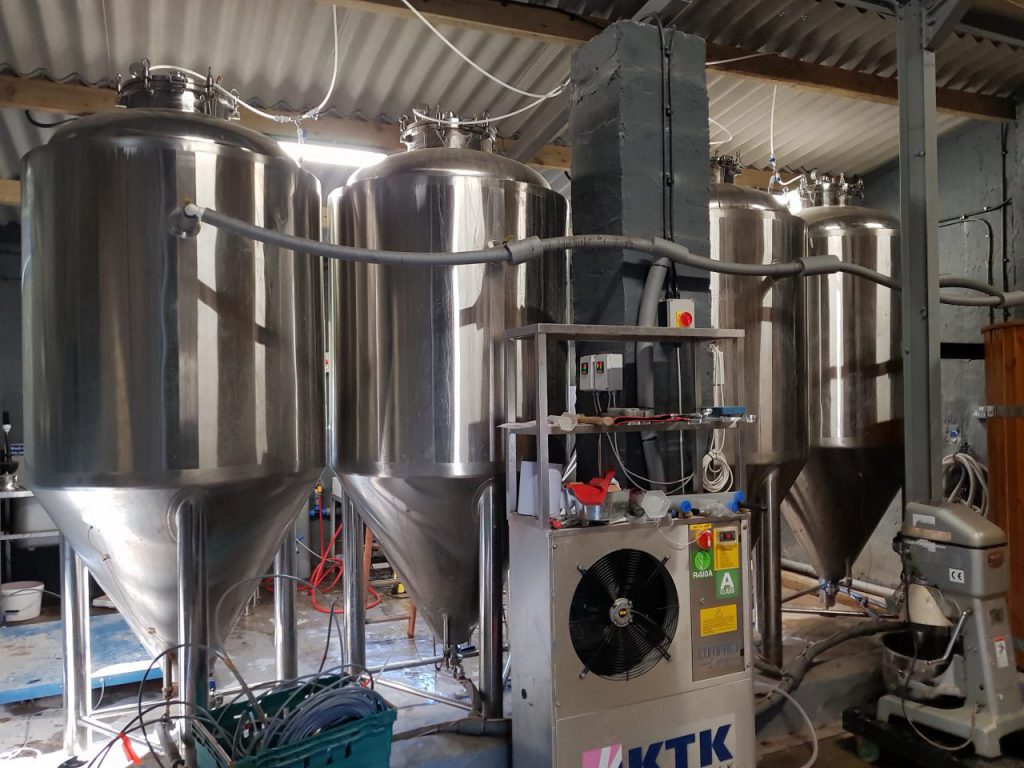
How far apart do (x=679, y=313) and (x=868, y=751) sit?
1.97m

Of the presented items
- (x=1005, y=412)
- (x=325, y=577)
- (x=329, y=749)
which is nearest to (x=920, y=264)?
(x=1005, y=412)

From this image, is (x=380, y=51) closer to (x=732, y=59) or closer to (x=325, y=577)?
(x=732, y=59)

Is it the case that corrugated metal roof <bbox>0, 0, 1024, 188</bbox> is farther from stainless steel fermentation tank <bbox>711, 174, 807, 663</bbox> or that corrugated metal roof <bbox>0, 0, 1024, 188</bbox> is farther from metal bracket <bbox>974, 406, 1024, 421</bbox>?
metal bracket <bbox>974, 406, 1024, 421</bbox>

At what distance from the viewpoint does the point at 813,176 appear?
13.9 ft

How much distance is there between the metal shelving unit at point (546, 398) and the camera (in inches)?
84.0

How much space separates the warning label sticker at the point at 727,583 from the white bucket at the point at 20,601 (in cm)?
469

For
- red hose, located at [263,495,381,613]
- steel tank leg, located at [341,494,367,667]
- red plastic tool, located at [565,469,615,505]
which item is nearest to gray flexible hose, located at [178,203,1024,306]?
red plastic tool, located at [565,469,615,505]

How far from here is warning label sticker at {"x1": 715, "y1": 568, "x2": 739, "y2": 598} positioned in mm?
2342

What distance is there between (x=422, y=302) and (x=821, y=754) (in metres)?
2.47

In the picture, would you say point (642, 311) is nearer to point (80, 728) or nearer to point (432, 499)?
point (432, 499)

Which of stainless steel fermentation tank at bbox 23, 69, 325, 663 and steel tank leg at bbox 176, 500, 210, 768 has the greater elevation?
stainless steel fermentation tank at bbox 23, 69, 325, 663

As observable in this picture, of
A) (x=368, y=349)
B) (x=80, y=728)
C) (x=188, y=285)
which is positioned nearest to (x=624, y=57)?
(x=368, y=349)

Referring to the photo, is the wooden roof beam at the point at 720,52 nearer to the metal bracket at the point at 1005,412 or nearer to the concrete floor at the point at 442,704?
the metal bracket at the point at 1005,412

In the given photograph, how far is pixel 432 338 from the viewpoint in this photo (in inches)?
100
